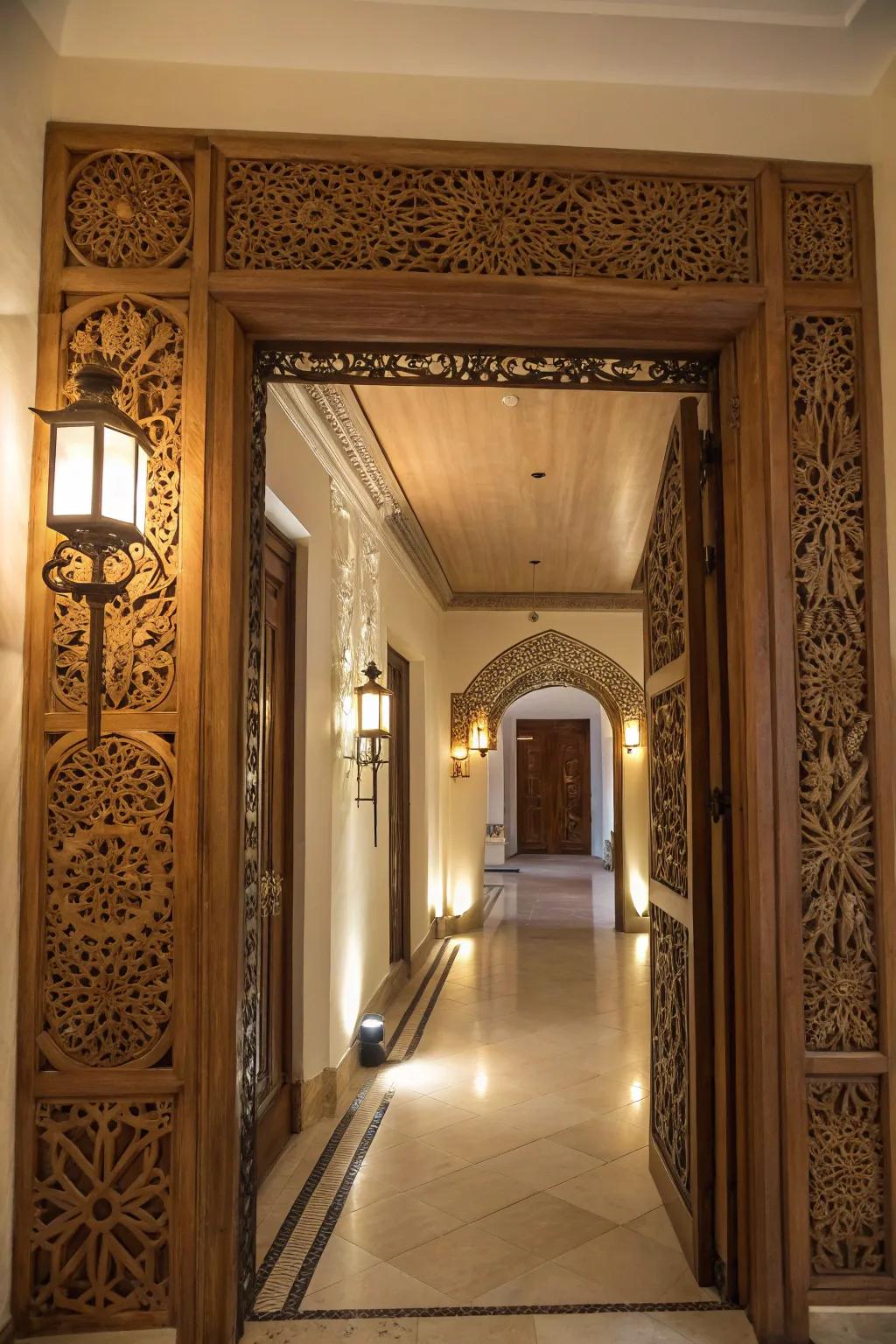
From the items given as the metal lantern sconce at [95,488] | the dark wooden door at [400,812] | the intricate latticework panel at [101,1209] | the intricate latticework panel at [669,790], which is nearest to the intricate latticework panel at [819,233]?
the intricate latticework panel at [669,790]

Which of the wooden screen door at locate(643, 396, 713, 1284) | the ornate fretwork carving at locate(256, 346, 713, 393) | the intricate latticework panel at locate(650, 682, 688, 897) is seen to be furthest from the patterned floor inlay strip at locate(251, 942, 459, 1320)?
the ornate fretwork carving at locate(256, 346, 713, 393)

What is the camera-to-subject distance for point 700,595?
233 cm

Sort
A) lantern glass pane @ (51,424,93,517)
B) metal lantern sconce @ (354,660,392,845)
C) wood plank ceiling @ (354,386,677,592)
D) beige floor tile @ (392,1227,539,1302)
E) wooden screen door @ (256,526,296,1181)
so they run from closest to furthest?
1. lantern glass pane @ (51,424,93,517)
2. beige floor tile @ (392,1227,539,1302)
3. wooden screen door @ (256,526,296,1181)
4. wood plank ceiling @ (354,386,677,592)
5. metal lantern sconce @ (354,660,392,845)

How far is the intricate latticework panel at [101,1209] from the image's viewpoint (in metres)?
1.84

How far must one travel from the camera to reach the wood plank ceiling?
3953mm

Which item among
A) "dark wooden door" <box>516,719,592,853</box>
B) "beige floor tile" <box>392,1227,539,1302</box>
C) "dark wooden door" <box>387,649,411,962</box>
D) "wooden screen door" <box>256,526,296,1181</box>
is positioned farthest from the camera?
"dark wooden door" <box>516,719,592,853</box>

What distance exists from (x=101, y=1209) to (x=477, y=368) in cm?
213

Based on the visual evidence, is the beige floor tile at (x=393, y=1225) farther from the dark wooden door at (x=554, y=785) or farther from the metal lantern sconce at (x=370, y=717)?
the dark wooden door at (x=554, y=785)

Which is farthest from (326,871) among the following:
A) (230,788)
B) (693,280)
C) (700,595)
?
(693,280)

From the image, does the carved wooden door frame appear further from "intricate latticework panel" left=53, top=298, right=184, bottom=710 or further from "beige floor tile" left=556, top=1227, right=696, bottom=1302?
Answer: "beige floor tile" left=556, top=1227, right=696, bottom=1302

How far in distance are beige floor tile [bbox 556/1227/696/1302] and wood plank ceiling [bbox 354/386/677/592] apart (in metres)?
2.72

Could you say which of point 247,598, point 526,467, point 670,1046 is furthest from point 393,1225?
point 526,467

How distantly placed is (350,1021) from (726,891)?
2502 mm

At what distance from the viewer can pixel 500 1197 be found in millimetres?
2867
